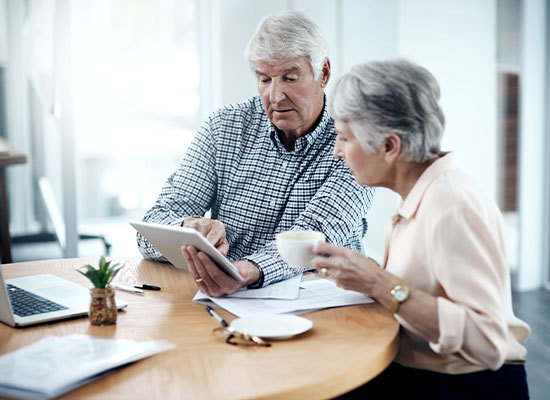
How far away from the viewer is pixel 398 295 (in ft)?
3.69

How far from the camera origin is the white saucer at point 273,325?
1.10 m

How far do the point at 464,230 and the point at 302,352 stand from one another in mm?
374

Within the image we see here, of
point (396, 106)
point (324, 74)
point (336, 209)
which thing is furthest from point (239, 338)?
point (324, 74)

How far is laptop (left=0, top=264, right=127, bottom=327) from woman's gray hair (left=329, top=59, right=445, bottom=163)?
0.65 metres

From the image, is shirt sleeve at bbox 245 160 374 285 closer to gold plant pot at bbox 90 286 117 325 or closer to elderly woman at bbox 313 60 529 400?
elderly woman at bbox 313 60 529 400

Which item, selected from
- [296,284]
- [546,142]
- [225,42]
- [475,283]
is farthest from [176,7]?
[475,283]

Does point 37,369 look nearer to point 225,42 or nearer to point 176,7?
point 225,42

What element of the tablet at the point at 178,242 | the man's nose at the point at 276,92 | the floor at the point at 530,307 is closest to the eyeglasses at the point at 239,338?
the tablet at the point at 178,242

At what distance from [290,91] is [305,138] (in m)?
0.16

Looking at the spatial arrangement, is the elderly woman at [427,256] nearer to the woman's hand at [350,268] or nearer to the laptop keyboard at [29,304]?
the woman's hand at [350,268]

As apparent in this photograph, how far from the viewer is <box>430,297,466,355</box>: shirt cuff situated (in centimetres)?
107

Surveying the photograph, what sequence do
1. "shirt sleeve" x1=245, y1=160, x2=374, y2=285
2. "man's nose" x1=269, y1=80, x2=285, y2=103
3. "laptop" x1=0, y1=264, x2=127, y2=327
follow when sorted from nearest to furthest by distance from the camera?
"laptop" x1=0, y1=264, x2=127, y2=327
"shirt sleeve" x1=245, y1=160, x2=374, y2=285
"man's nose" x1=269, y1=80, x2=285, y2=103

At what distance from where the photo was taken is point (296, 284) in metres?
1.46

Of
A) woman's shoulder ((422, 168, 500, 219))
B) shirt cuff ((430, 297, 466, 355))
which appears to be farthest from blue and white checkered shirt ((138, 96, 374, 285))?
shirt cuff ((430, 297, 466, 355))
